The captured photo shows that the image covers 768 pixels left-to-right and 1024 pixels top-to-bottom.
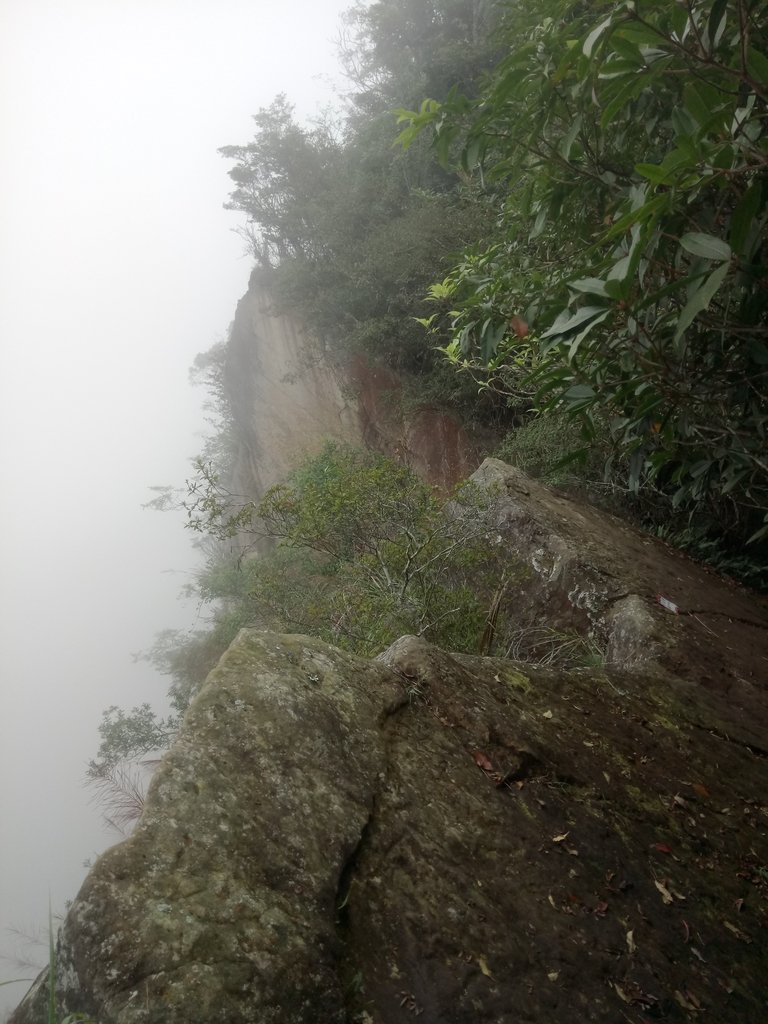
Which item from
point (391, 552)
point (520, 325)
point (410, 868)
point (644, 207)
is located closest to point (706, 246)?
point (644, 207)

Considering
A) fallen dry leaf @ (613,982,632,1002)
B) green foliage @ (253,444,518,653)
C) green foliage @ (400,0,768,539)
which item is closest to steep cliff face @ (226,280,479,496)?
green foliage @ (253,444,518,653)

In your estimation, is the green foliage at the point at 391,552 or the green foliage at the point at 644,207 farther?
the green foliage at the point at 391,552

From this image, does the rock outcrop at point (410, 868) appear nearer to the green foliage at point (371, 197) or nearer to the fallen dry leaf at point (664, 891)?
the fallen dry leaf at point (664, 891)

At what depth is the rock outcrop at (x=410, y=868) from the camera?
1611 mm

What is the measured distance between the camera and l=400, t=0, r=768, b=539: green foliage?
173 centimetres

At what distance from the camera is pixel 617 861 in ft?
7.39

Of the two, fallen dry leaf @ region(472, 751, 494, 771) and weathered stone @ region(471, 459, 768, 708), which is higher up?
fallen dry leaf @ region(472, 751, 494, 771)

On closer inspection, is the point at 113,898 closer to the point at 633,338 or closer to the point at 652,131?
the point at 633,338

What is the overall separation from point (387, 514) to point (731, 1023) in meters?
3.87

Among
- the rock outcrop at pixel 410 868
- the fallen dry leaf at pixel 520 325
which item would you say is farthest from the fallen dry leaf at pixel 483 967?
the fallen dry leaf at pixel 520 325

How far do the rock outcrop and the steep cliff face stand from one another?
896 centimetres

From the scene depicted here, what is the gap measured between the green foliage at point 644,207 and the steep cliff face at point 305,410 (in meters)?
8.35

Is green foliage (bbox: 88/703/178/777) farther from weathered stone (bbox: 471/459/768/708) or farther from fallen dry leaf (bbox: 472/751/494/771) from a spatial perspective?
fallen dry leaf (bbox: 472/751/494/771)

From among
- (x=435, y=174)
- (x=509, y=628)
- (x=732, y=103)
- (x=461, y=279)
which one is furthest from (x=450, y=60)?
(x=732, y=103)
